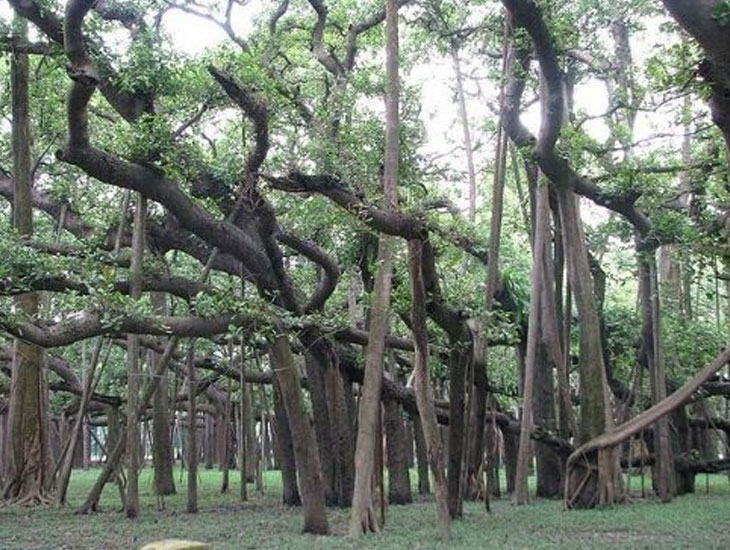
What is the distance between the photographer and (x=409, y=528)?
8.94 m

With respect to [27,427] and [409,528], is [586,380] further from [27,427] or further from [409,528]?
[27,427]

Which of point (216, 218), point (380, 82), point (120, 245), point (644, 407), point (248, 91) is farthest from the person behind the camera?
point (644, 407)

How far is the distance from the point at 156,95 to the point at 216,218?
4.61 feet

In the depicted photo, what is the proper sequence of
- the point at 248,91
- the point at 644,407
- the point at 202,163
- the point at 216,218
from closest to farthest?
the point at 248,91 → the point at 202,163 → the point at 216,218 → the point at 644,407

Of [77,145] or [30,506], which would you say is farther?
[30,506]

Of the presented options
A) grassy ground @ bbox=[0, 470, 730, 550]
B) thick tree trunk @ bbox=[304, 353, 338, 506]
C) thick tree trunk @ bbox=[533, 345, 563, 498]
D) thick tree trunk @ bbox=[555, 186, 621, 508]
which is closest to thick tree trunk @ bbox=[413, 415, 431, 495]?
thick tree trunk @ bbox=[533, 345, 563, 498]

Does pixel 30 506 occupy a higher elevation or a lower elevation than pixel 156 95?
lower

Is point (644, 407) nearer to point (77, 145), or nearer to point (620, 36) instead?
point (620, 36)

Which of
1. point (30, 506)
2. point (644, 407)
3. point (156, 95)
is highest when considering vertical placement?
point (156, 95)

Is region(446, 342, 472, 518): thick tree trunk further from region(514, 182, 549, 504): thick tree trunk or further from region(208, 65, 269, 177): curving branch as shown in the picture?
region(208, 65, 269, 177): curving branch

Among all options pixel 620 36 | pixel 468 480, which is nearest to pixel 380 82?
pixel 620 36

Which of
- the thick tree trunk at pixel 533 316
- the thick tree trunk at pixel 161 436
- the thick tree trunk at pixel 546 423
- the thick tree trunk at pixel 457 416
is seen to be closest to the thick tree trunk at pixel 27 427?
the thick tree trunk at pixel 161 436

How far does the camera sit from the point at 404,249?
9.51 m

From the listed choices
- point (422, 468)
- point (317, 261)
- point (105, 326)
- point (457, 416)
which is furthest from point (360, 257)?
point (422, 468)
